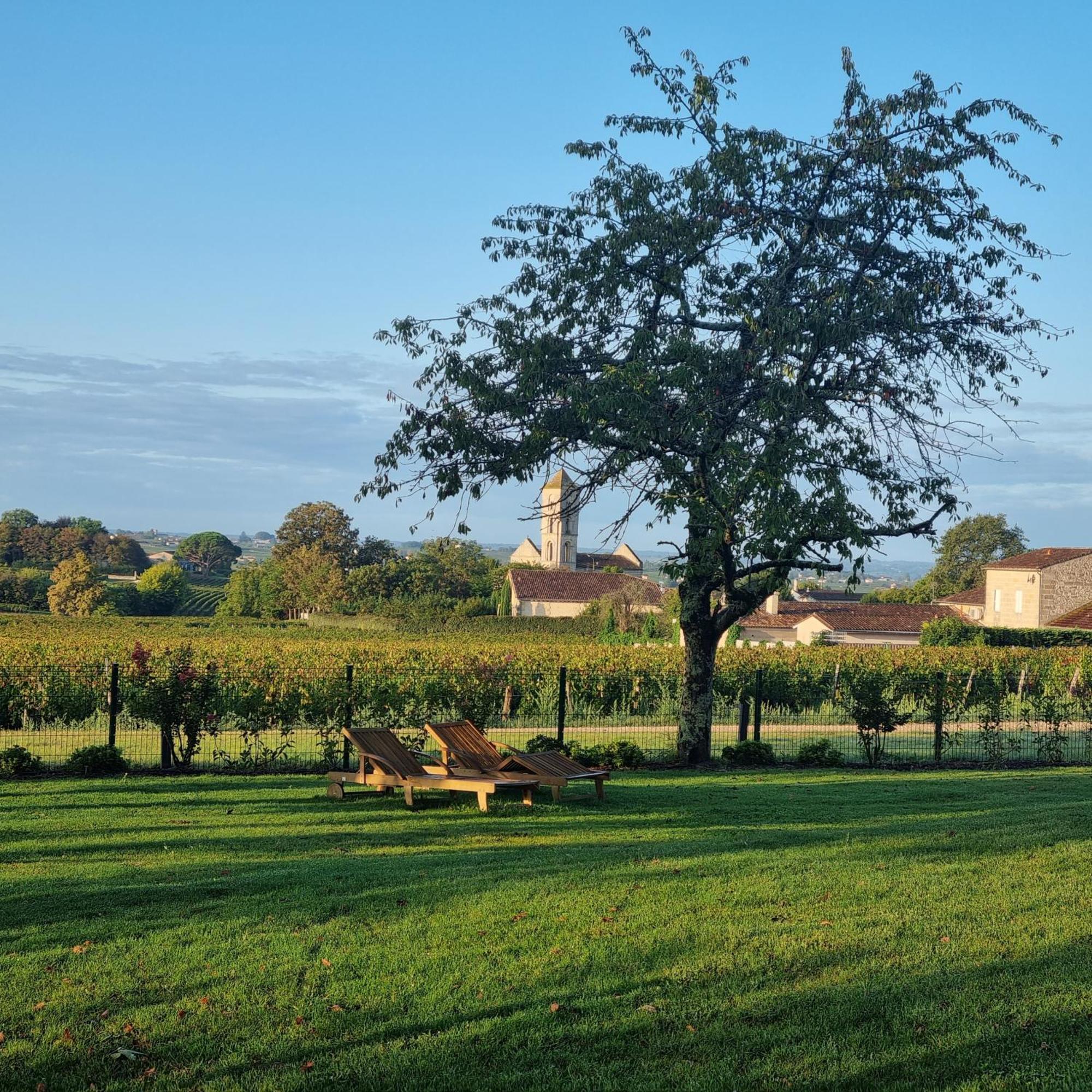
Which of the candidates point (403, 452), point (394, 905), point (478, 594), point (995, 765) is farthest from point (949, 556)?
point (394, 905)

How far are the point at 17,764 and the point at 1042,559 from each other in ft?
183

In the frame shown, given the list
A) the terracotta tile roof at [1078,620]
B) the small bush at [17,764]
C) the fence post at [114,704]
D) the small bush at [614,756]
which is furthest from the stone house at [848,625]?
the small bush at [17,764]

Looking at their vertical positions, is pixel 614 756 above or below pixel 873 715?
below

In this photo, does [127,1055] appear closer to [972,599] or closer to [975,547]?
[972,599]

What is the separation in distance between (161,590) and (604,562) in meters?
56.6

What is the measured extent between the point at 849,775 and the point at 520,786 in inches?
226

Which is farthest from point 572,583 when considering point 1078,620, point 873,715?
point 873,715

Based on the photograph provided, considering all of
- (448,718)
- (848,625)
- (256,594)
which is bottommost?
(448,718)

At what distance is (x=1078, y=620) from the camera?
50469 millimetres

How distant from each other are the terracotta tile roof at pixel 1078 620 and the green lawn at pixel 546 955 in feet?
143

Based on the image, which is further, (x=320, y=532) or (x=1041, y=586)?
(x=320, y=532)

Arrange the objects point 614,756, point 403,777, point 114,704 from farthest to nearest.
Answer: point 614,756
point 114,704
point 403,777

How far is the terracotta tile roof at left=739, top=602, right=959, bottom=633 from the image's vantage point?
187 ft

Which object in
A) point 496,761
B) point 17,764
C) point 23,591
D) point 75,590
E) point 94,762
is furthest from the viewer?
point 23,591
